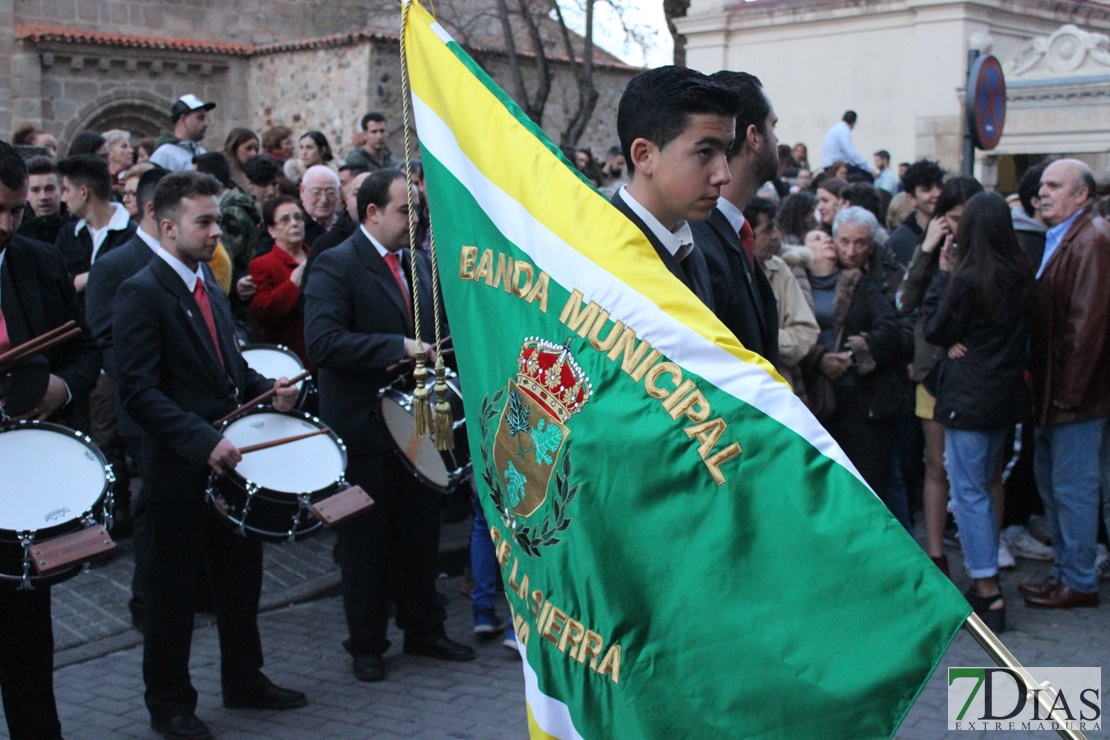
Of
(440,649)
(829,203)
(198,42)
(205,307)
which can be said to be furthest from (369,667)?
(198,42)

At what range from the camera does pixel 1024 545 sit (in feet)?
26.7

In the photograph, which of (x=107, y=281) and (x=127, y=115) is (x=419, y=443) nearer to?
(x=107, y=281)

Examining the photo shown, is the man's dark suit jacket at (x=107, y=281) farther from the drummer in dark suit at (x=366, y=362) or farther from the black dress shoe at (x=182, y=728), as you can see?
the black dress shoe at (x=182, y=728)

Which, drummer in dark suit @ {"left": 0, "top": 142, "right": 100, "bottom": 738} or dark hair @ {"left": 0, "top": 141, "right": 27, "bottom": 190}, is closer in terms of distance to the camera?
dark hair @ {"left": 0, "top": 141, "right": 27, "bottom": 190}

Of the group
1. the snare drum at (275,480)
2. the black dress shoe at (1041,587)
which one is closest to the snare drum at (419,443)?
the snare drum at (275,480)

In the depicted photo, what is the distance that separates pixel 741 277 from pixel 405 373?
217 cm

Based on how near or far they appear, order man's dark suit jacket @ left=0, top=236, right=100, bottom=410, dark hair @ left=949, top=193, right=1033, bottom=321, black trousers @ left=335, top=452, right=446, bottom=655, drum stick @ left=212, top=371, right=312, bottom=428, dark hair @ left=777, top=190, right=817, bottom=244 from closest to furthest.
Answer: man's dark suit jacket @ left=0, top=236, right=100, bottom=410 < drum stick @ left=212, top=371, right=312, bottom=428 < black trousers @ left=335, top=452, right=446, bottom=655 < dark hair @ left=949, top=193, right=1033, bottom=321 < dark hair @ left=777, top=190, right=817, bottom=244

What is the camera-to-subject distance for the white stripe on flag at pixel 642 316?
265 cm

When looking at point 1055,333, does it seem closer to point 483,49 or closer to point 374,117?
point 374,117

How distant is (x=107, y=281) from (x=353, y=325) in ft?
4.14

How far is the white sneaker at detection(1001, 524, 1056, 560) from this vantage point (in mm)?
8023

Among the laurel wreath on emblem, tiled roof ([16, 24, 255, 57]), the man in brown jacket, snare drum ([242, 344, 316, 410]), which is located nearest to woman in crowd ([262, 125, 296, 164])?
snare drum ([242, 344, 316, 410])

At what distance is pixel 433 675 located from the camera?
6.07m

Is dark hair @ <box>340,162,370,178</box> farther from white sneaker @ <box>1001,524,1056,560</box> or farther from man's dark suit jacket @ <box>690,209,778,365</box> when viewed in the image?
man's dark suit jacket @ <box>690,209,778,365</box>
